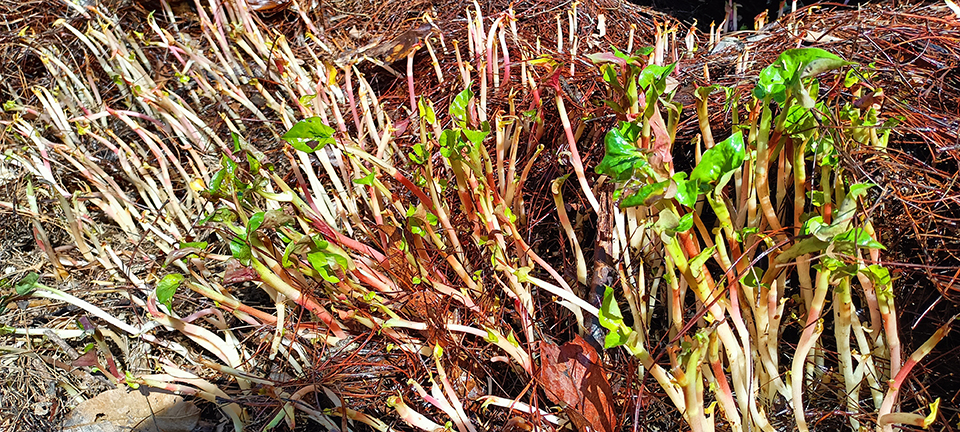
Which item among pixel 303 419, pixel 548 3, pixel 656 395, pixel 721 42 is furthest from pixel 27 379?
pixel 721 42

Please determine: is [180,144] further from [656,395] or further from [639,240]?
[656,395]

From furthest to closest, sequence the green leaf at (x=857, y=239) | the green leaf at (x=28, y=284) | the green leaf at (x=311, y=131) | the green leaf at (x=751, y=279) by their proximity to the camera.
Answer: the green leaf at (x=28, y=284) < the green leaf at (x=311, y=131) < the green leaf at (x=751, y=279) < the green leaf at (x=857, y=239)

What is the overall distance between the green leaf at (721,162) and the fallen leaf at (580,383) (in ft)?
1.43

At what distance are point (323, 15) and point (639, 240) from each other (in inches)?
69.5

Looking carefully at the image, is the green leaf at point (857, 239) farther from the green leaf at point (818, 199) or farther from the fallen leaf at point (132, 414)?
the fallen leaf at point (132, 414)

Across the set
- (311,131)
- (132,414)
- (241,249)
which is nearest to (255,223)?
(241,249)

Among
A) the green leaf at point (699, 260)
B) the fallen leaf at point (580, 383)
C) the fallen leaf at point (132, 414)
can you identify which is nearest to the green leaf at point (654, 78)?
the green leaf at point (699, 260)

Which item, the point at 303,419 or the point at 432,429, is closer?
the point at 432,429

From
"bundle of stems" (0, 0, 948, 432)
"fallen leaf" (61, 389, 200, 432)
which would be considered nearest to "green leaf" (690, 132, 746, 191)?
"bundle of stems" (0, 0, 948, 432)

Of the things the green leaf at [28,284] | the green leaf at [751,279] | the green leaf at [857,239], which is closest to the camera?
the green leaf at [857,239]

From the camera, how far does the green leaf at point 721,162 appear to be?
2.88 feet

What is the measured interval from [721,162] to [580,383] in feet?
1.66

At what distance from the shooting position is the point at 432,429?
1062mm

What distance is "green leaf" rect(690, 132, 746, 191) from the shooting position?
88 cm
